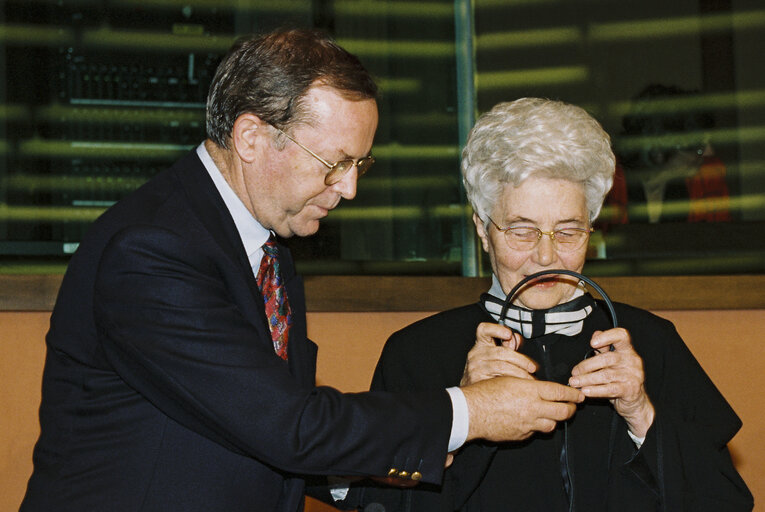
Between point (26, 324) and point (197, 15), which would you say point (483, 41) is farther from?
point (26, 324)

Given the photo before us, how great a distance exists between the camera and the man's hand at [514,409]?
150cm

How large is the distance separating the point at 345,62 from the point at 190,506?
858mm

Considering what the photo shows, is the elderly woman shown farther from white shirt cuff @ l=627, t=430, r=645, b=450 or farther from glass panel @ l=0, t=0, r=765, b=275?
glass panel @ l=0, t=0, r=765, b=275

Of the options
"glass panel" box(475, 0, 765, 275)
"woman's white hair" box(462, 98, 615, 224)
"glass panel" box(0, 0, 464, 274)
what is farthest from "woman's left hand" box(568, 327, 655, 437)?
"glass panel" box(0, 0, 464, 274)

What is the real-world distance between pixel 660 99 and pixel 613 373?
13.9 ft

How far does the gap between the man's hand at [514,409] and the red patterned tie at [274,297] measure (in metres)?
0.44

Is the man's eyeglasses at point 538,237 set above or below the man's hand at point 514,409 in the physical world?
above

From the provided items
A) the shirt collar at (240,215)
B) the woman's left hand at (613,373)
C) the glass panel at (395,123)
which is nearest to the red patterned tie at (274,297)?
the shirt collar at (240,215)

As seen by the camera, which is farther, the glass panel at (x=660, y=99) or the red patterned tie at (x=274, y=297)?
the glass panel at (x=660, y=99)

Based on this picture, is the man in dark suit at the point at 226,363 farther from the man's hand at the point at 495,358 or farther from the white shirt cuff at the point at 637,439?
the white shirt cuff at the point at 637,439

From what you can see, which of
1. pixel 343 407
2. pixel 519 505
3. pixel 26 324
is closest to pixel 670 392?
pixel 519 505

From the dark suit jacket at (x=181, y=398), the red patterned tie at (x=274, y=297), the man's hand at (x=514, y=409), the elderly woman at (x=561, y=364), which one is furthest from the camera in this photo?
the red patterned tie at (x=274, y=297)

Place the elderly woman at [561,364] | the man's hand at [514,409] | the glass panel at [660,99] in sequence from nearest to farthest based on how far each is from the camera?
the man's hand at [514,409]
the elderly woman at [561,364]
the glass panel at [660,99]

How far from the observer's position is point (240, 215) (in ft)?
5.59
